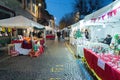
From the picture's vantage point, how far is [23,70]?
10.6m

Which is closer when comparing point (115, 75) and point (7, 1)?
point (115, 75)

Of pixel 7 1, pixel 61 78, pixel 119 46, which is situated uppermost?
pixel 7 1

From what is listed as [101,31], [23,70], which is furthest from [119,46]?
[101,31]

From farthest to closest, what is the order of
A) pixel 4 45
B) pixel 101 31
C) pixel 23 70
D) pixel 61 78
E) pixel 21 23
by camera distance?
pixel 4 45, pixel 101 31, pixel 21 23, pixel 23 70, pixel 61 78

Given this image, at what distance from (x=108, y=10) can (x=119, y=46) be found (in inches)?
65.0

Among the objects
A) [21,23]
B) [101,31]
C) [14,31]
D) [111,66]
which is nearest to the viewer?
[111,66]

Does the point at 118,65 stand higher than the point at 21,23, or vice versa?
the point at 21,23

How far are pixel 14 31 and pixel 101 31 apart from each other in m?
11.0

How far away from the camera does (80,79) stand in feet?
29.1

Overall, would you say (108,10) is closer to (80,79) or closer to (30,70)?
(80,79)

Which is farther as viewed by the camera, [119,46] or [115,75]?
[119,46]

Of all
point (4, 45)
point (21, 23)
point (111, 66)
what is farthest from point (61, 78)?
point (4, 45)

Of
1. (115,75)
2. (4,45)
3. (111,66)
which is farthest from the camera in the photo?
(4,45)

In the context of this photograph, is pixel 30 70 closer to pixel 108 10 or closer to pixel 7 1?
pixel 108 10
